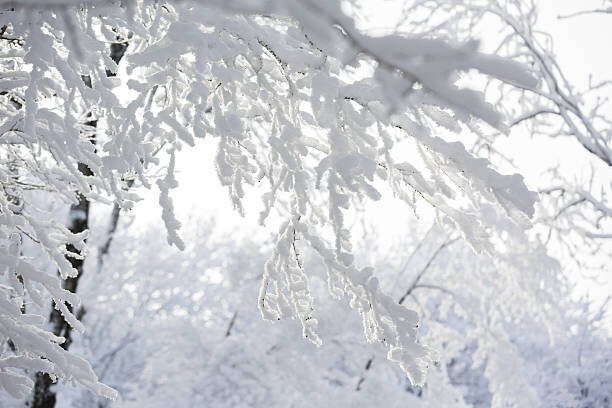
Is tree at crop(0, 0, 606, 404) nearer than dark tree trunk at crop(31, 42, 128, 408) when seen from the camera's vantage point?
Yes

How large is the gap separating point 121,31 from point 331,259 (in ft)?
5.26

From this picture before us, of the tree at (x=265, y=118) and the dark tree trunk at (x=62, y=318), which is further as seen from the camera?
the dark tree trunk at (x=62, y=318)

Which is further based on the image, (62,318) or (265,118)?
(62,318)

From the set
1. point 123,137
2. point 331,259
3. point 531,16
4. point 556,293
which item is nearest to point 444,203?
point 331,259

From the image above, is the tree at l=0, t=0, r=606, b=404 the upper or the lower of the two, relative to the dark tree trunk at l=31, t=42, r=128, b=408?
upper

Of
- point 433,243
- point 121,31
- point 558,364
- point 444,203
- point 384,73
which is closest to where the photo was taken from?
point 384,73

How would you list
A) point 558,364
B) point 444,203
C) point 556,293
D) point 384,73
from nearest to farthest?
point 384,73, point 444,203, point 556,293, point 558,364

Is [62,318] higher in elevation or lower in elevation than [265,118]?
lower

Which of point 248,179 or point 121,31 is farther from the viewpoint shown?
point 121,31

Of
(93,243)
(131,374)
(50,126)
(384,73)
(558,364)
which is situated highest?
(384,73)

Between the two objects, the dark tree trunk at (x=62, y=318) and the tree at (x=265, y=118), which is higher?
the tree at (x=265, y=118)

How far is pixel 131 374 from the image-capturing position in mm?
16109

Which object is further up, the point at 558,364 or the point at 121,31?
the point at 121,31

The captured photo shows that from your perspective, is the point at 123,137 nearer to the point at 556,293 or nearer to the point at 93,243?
the point at 556,293
